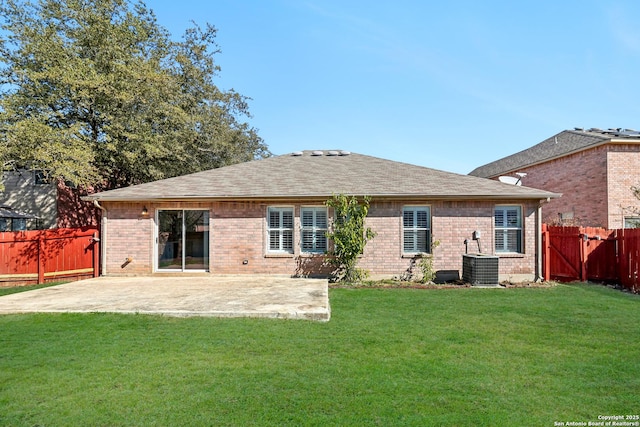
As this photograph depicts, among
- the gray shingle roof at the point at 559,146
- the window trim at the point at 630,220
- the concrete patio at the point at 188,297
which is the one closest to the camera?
the concrete patio at the point at 188,297

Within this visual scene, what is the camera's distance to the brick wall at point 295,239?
11164mm

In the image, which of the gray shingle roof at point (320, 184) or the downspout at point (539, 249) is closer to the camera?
the gray shingle roof at point (320, 184)

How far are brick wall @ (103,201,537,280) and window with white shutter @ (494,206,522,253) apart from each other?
0.63 ft

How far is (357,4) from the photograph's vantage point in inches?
420

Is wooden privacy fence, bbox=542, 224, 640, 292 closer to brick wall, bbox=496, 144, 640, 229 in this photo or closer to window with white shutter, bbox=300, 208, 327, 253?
brick wall, bbox=496, 144, 640, 229

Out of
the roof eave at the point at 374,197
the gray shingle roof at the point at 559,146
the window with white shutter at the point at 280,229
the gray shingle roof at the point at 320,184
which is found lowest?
the window with white shutter at the point at 280,229

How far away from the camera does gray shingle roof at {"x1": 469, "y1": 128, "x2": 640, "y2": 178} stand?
16230 mm

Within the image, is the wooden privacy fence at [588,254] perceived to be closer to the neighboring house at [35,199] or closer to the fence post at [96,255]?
the fence post at [96,255]

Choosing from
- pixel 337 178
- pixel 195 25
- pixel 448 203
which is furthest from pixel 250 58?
pixel 448 203

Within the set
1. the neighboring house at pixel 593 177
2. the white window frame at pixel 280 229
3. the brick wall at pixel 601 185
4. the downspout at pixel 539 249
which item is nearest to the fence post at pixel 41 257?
the white window frame at pixel 280 229

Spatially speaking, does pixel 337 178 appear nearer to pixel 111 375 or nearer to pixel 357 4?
pixel 357 4

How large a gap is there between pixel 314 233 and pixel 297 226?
556mm

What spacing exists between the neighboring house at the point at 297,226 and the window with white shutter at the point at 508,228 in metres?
0.03

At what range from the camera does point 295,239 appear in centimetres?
1131
